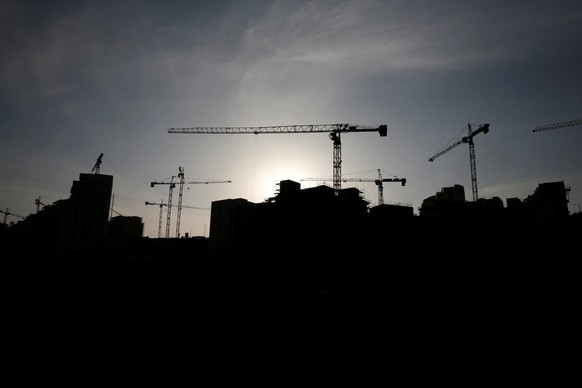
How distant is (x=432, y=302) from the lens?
30531 mm

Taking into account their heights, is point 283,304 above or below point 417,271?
below

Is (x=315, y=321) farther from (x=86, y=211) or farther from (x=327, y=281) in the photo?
(x=86, y=211)

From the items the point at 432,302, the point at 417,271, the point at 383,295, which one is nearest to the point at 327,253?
the point at 417,271

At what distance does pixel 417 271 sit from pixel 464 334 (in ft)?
55.6

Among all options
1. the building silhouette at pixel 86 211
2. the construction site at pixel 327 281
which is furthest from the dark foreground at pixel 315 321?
the building silhouette at pixel 86 211

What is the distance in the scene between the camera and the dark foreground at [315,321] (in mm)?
19734

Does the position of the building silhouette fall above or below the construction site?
above

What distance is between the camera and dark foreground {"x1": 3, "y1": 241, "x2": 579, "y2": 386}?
19734 millimetres

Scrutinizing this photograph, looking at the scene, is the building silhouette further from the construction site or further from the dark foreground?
the dark foreground

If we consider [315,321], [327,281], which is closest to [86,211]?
[327,281]

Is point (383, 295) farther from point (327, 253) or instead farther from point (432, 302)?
point (327, 253)

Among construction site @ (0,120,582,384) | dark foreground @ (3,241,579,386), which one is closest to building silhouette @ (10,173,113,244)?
construction site @ (0,120,582,384)

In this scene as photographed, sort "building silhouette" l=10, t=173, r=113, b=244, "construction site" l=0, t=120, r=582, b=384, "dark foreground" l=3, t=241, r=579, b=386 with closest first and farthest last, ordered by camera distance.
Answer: "dark foreground" l=3, t=241, r=579, b=386 < "construction site" l=0, t=120, r=582, b=384 < "building silhouette" l=10, t=173, r=113, b=244

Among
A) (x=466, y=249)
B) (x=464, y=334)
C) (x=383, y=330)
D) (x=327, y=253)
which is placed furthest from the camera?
(x=327, y=253)
